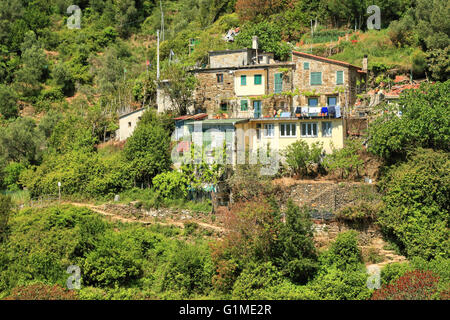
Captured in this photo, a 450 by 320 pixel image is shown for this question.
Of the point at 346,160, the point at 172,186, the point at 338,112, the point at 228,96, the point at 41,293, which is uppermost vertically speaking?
the point at 228,96

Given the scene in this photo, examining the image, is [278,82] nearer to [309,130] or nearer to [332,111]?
[309,130]

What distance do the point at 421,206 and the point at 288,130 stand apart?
33.9 feet

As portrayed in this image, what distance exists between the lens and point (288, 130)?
114 ft

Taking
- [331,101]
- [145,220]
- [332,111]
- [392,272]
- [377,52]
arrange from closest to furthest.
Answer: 1. [392,272]
2. [145,220]
3. [332,111]
4. [331,101]
5. [377,52]

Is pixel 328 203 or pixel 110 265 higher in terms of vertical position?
pixel 328 203

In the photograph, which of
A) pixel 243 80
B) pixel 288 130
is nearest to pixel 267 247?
pixel 288 130

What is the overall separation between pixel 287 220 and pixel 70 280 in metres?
10.9

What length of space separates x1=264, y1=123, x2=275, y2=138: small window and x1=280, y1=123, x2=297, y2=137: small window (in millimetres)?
583

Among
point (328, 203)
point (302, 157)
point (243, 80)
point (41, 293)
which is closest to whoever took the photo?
point (41, 293)

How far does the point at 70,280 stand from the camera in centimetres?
2678

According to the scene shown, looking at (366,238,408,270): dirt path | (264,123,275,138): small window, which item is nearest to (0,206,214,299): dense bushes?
(366,238,408,270): dirt path

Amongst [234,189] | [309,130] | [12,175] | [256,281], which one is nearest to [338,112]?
[309,130]

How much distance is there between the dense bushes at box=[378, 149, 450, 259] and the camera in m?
26.2

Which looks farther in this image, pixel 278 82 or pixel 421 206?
pixel 278 82
